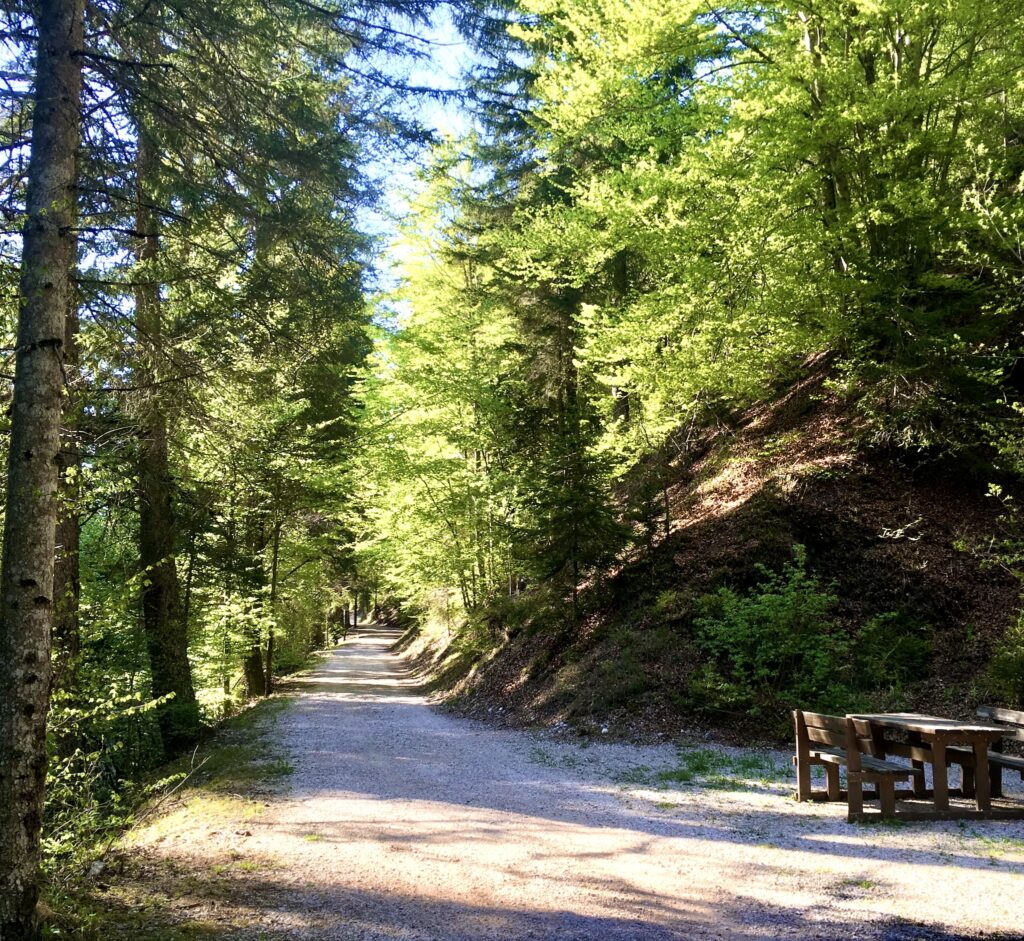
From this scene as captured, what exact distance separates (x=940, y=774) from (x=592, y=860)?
3102 mm

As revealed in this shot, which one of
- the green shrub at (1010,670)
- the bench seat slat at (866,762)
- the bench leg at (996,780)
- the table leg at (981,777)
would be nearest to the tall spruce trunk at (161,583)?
the bench seat slat at (866,762)

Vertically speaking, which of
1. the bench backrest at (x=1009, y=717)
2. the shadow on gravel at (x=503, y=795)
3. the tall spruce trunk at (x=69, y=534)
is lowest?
the shadow on gravel at (x=503, y=795)

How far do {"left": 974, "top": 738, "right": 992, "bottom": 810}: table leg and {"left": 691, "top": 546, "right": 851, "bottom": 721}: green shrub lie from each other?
119 inches

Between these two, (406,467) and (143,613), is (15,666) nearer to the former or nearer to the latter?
(143,613)

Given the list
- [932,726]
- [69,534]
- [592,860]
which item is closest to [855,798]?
[932,726]

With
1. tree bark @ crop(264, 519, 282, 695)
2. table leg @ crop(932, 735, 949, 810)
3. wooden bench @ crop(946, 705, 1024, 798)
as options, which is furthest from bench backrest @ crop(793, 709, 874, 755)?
tree bark @ crop(264, 519, 282, 695)

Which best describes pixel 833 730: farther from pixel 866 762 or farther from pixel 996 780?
pixel 996 780

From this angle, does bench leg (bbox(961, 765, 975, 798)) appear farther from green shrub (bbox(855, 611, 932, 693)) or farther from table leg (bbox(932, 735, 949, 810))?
green shrub (bbox(855, 611, 932, 693))

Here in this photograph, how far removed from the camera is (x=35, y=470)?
13.8 ft

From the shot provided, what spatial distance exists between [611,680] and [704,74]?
11.1 m

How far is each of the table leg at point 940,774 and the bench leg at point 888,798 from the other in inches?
14.9

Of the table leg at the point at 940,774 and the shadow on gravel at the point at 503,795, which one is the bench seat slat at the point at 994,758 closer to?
the table leg at the point at 940,774

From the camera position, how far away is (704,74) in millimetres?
13922

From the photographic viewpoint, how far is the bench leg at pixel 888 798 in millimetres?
6047
